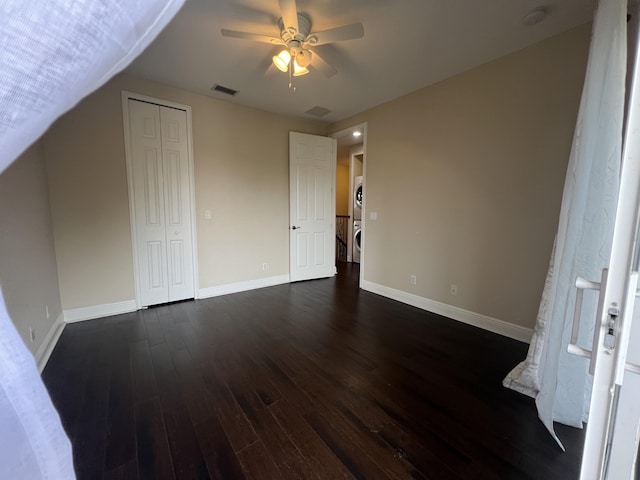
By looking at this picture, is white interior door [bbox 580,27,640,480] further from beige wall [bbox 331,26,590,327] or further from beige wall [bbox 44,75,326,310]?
beige wall [bbox 44,75,326,310]

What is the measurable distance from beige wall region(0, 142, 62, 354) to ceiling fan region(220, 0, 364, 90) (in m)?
1.91

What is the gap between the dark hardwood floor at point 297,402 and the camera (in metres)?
1.23

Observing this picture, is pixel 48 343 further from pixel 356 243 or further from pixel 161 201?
pixel 356 243

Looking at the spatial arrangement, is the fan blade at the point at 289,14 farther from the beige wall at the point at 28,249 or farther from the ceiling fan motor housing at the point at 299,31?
the beige wall at the point at 28,249

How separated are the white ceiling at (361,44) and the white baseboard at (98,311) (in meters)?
2.52

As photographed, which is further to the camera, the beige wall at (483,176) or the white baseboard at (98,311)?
the white baseboard at (98,311)

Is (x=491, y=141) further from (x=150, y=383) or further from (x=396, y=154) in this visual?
(x=150, y=383)

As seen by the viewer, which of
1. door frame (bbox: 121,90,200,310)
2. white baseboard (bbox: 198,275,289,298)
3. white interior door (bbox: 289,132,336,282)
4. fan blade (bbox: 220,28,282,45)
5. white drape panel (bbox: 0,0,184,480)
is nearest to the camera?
white drape panel (bbox: 0,0,184,480)

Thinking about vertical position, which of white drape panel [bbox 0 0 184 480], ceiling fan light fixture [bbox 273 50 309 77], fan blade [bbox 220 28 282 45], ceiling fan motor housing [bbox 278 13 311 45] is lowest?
white drape panel [bbox 0 0 184 480]

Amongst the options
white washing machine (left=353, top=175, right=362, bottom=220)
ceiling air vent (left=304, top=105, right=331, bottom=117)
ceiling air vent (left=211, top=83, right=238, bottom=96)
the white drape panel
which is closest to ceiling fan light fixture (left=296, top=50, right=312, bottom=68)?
ceiling air vent (left=211, top=83, right=238, bottom=96)

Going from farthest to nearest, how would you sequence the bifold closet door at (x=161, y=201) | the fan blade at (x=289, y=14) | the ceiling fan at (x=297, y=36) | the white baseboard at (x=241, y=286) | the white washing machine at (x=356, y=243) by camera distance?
the white washing machine at (x=356, y=243)
the white baseboard at (x=241, y=286)
the bifold closet door at (x=161, y=201)
the ceiling fan at (x=297, y=36)
the fan blade at (x=289, y=14)

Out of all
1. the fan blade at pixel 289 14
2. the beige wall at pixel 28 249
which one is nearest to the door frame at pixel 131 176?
the beige wall at pixel 28 249

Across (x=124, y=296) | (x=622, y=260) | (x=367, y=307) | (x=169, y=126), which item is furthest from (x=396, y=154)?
(x=124, y=296)

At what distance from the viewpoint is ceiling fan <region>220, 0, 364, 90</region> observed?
1795 mm
